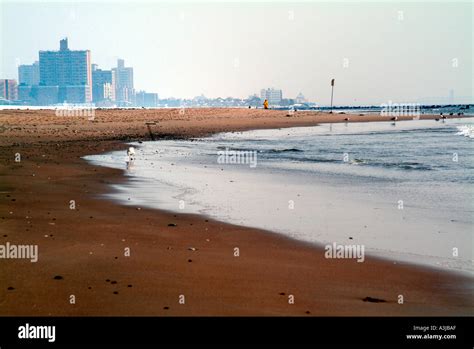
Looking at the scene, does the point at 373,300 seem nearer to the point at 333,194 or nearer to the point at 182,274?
the point at 182,274

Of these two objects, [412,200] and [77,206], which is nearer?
[77,206]

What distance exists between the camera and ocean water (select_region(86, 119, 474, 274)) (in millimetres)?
10344

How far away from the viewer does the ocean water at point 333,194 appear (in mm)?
10344

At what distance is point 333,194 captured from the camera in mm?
15375

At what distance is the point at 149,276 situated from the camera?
24.9ft
